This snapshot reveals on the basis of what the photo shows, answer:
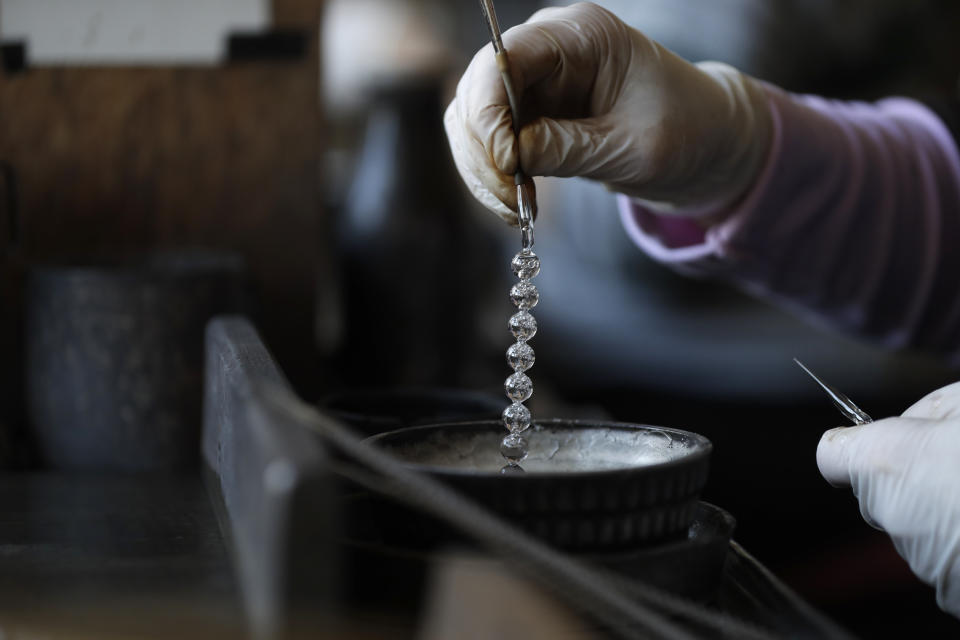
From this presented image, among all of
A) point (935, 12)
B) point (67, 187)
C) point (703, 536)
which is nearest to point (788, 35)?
point (935, 12)

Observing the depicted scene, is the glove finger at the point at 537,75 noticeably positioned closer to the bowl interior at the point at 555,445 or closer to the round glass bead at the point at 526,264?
the round glass bead at the point at 526,264

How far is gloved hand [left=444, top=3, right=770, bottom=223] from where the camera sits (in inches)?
34.2

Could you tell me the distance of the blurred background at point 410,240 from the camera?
4.51 ft

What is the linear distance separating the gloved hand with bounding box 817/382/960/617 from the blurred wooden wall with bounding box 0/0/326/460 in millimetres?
924

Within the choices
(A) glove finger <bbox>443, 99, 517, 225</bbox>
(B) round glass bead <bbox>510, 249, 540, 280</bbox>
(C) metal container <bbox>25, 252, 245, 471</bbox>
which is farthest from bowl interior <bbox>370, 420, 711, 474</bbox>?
(C) metal container <bbox>25, 252, 245, 471</bbox>

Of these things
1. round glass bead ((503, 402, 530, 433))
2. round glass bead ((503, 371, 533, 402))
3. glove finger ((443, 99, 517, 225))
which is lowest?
round glass bead ((503, 402, 530, 433))

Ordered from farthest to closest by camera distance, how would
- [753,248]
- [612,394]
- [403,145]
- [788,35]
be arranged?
[612,394]
[403,145]
[788,35]
[753,248]

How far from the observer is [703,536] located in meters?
0.69

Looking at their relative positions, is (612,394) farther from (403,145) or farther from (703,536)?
(703,536)

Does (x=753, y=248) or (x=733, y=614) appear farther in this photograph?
(x=753, y=248)

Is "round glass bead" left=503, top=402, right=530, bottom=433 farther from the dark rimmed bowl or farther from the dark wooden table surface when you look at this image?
the dark wooden table surface

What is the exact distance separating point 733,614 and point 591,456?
6.4 inches

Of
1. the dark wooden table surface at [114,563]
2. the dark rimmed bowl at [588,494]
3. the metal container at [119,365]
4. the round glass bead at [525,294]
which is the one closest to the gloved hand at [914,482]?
the dark rimmed bowl at [588,494]

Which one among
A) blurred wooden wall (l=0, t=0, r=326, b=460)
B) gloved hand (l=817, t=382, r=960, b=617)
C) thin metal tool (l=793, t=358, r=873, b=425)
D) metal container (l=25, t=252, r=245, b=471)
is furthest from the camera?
blurred wooden wall (l=0, t=0, r=326, b=460)
